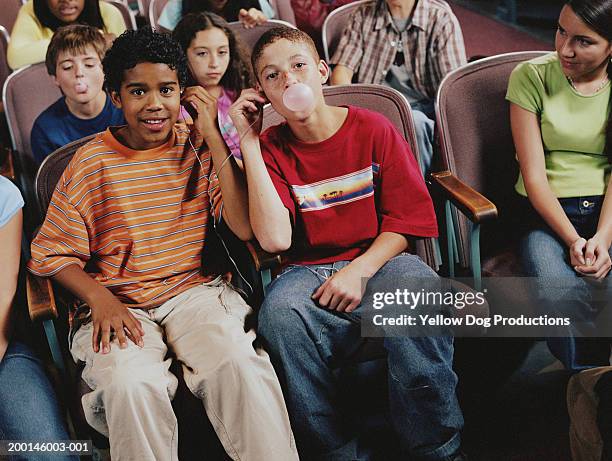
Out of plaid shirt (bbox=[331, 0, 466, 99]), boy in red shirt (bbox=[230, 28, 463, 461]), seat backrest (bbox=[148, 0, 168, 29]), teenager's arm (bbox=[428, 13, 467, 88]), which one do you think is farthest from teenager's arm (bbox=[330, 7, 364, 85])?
boy in red shirt (bbox=[230, 28, 463, 461])

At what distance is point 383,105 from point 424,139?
0.78 feet

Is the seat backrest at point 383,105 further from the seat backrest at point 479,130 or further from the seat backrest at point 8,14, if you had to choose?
the seat backrest at point 8,14

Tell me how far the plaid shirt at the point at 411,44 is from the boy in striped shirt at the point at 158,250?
3.46ft

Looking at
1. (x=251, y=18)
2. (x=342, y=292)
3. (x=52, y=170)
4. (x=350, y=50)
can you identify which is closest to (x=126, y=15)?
(x=251, y=18)

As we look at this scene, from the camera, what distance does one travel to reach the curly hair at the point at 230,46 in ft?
7.63

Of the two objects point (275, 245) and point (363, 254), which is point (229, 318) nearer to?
point (275, 245)

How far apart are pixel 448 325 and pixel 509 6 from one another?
4274 mm

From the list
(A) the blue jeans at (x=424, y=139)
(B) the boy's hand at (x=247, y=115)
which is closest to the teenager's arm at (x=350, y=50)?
(A) the blue jeans at (x=424, y=139)

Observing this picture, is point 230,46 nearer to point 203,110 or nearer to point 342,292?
point 203,110

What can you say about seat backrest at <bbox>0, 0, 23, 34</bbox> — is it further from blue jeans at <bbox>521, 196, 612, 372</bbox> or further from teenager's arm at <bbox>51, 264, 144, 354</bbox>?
blue jeans at <bbox>521, 196, 612, 372</bbox>

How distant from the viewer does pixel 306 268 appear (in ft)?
5.52

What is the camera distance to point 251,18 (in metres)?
2.68

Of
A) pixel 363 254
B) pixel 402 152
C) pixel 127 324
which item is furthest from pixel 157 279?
pixel 402 152

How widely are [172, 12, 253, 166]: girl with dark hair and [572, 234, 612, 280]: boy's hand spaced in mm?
1203
